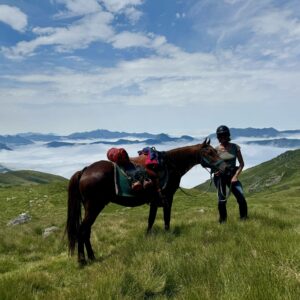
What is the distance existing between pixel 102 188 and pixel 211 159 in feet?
11.4

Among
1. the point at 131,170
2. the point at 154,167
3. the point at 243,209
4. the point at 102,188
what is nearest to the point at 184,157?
the point at 154,167

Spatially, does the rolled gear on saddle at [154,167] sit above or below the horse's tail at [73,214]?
above

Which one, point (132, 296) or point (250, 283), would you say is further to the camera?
point (132, 296)

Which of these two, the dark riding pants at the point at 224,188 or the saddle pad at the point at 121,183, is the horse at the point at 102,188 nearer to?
the saddle pad at the point at 121,183

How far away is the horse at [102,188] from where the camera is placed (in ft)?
30.8

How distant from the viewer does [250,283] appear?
523 centimetres

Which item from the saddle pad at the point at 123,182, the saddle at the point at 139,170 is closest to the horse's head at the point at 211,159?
the saddle at the point at 139,170

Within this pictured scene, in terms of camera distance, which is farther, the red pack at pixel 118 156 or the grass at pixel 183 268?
the red pack at pixel 118 156

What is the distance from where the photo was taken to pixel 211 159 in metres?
11.2

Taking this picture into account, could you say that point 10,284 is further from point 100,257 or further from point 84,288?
point 100,257

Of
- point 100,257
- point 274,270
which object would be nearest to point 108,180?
point 100,257

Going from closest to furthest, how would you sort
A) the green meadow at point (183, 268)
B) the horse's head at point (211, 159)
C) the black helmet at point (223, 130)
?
the green meadow at point (183, 268), the horse's head at point (211, 159), the black helmet at point (223, 130)

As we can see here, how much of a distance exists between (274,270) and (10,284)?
432 centimetres

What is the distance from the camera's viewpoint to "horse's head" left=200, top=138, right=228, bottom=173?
36.7 feet
